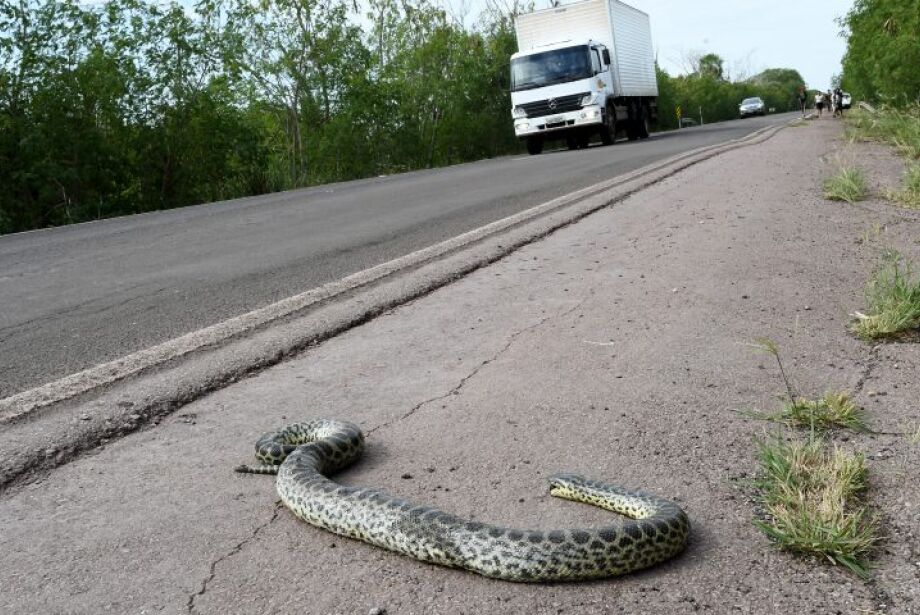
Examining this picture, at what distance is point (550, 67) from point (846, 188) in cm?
2117

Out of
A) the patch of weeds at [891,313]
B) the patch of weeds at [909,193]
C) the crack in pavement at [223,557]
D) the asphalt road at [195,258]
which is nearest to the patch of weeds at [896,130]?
the patch of weeds at [909,193]

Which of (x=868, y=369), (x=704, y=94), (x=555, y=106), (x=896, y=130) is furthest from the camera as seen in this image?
(x=704, y=94)

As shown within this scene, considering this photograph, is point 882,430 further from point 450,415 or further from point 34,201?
point 34,201

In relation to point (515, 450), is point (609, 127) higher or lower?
higher

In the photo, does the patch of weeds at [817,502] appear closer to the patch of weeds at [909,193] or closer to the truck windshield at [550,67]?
the patch of weeds at [909,193]

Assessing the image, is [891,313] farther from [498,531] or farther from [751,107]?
[751,107]

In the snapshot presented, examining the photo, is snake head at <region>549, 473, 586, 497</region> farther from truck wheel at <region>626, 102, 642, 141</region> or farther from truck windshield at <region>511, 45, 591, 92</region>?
truck wheel at <region>626, 102, 642, 141</region>

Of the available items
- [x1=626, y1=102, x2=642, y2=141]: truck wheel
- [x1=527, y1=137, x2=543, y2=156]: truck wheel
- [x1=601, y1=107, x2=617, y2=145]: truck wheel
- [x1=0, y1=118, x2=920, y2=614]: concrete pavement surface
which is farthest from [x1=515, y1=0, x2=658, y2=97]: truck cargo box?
[x1=0, y1=118, x2=920, y2=614]: concrete pavement surface

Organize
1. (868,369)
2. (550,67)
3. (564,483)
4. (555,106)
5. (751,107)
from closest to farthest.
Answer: (564,483) → (868,369) → (555,106) → (550,67) → (751,107)

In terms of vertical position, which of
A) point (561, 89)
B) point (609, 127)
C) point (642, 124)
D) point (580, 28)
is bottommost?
point (642, 124)

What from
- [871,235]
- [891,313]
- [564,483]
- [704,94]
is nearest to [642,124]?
[871,235]

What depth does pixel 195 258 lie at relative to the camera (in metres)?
9.59

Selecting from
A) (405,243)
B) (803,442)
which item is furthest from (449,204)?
(803,442)

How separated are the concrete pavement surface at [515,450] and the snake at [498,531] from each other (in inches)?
2.0
